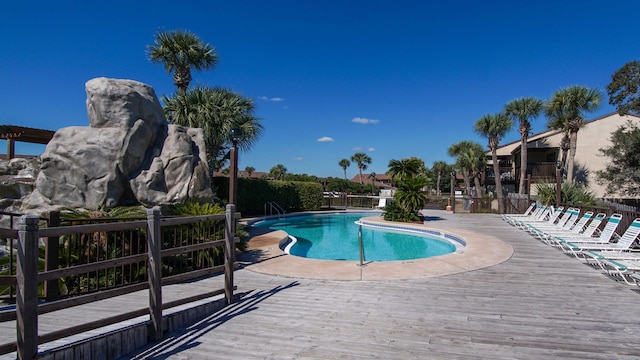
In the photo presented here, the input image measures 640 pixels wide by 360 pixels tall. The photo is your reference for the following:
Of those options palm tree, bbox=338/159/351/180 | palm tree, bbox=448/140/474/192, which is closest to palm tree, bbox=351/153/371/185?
palm tree, bbox=338/159/351/180

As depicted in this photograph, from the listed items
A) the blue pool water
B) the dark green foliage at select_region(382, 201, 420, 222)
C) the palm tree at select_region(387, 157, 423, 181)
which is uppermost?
the palm tree at select_region(387, 157, 423, 181)

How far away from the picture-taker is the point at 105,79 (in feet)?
34.3

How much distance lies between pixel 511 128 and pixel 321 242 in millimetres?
22966

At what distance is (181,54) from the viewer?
54.9ft

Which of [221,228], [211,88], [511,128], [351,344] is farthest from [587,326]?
[511,128]

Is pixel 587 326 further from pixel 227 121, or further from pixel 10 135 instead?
pixel 10 135

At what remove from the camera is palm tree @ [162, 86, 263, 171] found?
49.1 ft

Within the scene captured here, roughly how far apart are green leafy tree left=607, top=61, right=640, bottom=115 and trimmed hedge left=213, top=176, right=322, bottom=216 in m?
18.0

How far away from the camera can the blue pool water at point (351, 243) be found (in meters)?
11.2

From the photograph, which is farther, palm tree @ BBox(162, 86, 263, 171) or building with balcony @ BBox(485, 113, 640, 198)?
building with balcony @ BBox(485, 113, 640, 198)

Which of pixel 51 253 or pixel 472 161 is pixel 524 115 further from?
pixel 51 253

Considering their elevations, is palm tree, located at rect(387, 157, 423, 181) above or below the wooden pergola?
below

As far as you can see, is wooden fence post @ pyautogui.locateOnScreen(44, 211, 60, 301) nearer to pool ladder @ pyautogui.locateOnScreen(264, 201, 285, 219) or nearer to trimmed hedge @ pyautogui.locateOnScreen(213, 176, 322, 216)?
trimmed hedge @ pyautogui.locateOnScreen(213, 176, 322, 216)

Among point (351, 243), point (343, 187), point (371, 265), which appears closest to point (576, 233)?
point (371, 265)
